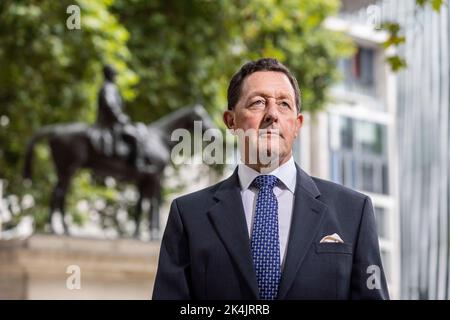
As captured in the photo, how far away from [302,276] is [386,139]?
39583mm

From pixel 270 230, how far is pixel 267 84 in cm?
36

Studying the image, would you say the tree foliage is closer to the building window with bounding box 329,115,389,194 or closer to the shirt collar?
the shirt collar

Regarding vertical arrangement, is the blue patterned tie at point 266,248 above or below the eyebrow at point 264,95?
below

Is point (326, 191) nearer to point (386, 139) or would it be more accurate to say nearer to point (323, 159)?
point (323, 159)

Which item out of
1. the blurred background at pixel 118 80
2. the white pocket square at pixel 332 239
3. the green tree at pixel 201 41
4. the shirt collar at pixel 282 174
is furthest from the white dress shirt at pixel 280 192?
the green tree at pixel 201 41

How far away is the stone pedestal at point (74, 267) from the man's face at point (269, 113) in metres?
11.6

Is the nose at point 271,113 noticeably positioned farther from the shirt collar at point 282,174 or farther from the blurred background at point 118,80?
the blurred background at point 118,80

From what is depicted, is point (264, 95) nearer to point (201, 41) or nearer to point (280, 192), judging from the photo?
point (280, 192)

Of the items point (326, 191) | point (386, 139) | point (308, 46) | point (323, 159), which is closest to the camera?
point (326, 191)

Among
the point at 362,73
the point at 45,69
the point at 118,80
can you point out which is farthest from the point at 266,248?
the point at 362,73

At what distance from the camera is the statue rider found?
15648mm

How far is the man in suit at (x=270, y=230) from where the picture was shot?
2635 mm

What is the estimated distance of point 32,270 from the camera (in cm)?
1499

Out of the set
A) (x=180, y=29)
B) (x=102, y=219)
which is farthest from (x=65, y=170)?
(x=102, y=219)
